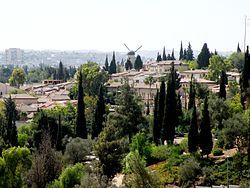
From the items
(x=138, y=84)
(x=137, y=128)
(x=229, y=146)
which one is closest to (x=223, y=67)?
(x=138, y=84)

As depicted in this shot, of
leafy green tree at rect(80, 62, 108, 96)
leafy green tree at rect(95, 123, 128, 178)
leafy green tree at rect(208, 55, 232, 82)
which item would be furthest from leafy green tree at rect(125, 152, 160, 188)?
leafy green tree at rect(208, 55, 232, 82)

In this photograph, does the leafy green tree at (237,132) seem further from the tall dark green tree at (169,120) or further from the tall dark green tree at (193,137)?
the tall dark green tree at (169,120)

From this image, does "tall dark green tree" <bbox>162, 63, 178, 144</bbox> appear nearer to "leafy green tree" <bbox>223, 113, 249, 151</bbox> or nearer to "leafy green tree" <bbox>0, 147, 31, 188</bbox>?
"leafy green tree" <bbox>223, 113, 249, 151</bbox>

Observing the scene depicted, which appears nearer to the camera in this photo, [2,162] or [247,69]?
[2,162]

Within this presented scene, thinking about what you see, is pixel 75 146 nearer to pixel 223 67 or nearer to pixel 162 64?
pixel 223 67

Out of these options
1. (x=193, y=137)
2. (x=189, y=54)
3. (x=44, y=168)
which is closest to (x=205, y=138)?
(x=193, y=137)

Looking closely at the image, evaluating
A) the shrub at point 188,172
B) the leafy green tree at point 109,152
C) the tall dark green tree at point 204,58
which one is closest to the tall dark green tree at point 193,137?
the shrub at point 188,172

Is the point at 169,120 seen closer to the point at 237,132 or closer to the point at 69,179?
the point at 237,132

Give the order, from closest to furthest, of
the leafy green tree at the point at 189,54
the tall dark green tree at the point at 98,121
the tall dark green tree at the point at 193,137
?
the tall dark green tree at the point at 193,137 < the tall dark green tree at the point at 98,121 < the leafy green tree at the point at 189,54

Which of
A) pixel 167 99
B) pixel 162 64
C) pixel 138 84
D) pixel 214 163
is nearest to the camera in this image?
pixel 214 163
